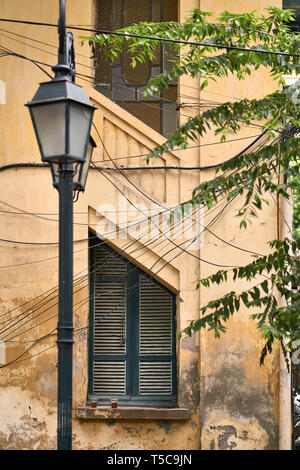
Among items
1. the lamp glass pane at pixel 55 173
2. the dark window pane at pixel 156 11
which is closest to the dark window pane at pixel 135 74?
the dark window pane at pixel 156 11

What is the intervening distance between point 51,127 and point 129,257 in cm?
466

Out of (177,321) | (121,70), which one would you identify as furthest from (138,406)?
(121,70)

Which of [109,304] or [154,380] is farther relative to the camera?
[109,304]

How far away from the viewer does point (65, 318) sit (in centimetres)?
492

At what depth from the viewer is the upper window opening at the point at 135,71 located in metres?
10.2

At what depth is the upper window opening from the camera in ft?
33.5

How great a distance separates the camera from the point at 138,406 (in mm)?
9242

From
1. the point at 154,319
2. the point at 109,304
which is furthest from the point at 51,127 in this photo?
the point at 154,319

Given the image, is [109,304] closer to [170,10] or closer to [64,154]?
[170,10]

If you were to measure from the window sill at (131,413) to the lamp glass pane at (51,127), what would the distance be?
4945 millimetres

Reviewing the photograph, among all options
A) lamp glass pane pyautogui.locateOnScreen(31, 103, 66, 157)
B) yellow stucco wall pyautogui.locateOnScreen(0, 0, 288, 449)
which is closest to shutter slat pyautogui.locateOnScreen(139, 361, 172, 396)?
yellow stucco wall pyautogui.locateOnScreen(0, 0, 288, 449)

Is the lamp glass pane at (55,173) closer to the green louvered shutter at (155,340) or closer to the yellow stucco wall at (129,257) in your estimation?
the yellow stucco wall at (129,257)

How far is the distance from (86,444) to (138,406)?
33.4 inches
